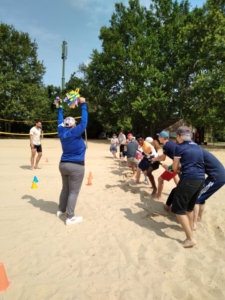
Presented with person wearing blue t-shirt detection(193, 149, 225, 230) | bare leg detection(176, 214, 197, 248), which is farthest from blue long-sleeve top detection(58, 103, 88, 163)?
person wearing blue t-shirt detection(193, 149, 225, 230)

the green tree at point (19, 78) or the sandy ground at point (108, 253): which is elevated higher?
the green tree at point (19, 78)

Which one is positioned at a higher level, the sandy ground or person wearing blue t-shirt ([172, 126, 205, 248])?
person wearing blue t-shirt ([172, 126, 205, 248])

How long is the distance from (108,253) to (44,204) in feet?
8.31

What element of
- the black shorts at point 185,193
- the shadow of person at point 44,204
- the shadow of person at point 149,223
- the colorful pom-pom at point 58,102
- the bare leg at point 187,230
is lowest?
the shadow of person at point 44,204

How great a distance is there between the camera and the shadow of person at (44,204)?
4941mm

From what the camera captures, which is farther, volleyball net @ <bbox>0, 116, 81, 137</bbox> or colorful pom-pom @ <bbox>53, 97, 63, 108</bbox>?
volleyball net @ <bbox>0, 116, 81, 137</bbox>

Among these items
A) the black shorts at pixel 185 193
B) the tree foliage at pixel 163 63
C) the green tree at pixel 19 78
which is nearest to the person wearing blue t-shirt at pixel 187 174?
the black shorts at pixel 185 193

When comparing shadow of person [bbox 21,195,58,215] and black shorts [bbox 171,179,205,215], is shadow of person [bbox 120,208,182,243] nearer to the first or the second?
black shorts [bbox 171,179,205,215]

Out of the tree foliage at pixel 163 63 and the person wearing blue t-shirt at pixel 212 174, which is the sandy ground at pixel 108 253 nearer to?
the person wearing blue t-shirt at pixel 212 174

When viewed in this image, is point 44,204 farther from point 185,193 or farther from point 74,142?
point 185,193

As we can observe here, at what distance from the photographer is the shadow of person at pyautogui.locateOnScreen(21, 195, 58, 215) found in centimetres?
494

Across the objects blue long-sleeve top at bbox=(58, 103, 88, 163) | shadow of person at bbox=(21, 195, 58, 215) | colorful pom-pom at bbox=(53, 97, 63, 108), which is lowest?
shadow of person at bbox=(21, 195, 58, 215)

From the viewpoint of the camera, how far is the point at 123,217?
4.66 metres

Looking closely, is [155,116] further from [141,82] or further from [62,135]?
[62,135]
